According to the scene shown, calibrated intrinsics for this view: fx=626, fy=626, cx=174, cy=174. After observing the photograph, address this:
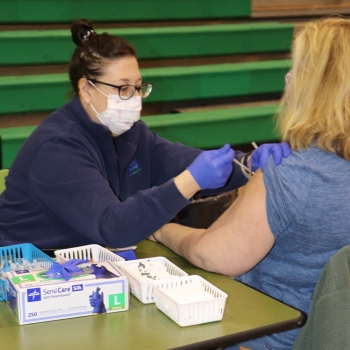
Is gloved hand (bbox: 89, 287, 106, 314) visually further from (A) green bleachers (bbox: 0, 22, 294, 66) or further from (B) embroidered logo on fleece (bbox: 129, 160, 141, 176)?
(A) green bleachers (bbox: 0, 22, 294, 66)

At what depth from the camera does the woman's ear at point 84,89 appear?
2.04 m

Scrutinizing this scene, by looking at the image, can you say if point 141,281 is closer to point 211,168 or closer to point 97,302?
point 97,302

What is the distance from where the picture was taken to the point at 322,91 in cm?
153

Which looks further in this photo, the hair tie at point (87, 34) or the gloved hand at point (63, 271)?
the hair tie at point (87, 34)

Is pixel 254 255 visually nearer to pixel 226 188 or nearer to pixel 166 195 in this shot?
pixel 166 195

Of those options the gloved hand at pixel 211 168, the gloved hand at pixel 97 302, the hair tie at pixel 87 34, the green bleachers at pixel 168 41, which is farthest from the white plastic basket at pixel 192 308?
the green bleachers at pixel 168 41

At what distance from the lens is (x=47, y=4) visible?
14.2 ft

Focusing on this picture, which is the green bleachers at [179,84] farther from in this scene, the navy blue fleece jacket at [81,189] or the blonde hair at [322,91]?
the blonde hair at [322,91]

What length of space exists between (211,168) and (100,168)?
1.37ft

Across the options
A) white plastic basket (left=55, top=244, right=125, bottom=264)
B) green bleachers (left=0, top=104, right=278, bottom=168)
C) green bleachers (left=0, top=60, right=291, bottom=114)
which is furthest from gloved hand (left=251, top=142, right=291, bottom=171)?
green bleachers (left=0, top=104, right=278, bottom=168)

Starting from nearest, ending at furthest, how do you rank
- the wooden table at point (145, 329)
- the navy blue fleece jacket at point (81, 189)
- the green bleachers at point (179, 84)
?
the wooden table at point (145, 329) < the navy blue fleece jacket at point (81, 189) < the green bleachers at point (179, 84)

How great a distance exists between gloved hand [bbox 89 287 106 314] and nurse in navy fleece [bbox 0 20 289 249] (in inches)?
11.4

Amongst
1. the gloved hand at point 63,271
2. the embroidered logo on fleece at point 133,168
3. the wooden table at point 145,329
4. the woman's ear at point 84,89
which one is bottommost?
the wooden table at point 145,329

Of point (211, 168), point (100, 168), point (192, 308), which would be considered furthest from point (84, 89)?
point (192, 308)
